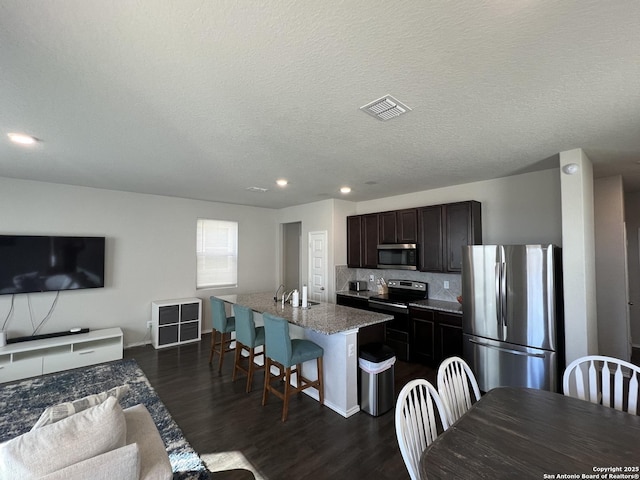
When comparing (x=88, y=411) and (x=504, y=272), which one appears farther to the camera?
(x=504, y=272)

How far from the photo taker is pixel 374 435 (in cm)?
253

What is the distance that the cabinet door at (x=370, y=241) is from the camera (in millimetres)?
5223

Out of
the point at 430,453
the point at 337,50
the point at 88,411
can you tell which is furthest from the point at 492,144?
the point at 88,411

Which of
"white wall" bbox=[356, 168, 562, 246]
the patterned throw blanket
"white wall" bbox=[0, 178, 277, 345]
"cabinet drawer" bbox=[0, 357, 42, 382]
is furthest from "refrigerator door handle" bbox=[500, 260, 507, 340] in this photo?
"cabinet drawer" bbox=[0, 357, 42, 382]

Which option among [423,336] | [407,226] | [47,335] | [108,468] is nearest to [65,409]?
[108,468]

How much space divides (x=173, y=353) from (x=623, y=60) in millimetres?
5760

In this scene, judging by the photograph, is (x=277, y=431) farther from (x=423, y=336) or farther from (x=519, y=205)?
(x=519, y=205)

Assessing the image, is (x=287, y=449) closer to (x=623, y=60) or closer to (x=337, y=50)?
(x=337, y=50)

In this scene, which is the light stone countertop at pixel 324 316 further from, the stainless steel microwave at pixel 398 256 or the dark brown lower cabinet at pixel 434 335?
the stainless steel microwave at pixel 398 256

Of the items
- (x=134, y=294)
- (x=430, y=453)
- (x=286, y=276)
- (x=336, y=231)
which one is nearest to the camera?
(x=430, y=453)

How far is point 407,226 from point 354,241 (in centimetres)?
118

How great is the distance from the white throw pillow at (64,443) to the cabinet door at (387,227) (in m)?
4.32

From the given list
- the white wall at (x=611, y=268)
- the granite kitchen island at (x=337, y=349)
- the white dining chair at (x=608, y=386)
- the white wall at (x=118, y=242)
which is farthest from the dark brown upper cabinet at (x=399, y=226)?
the white wall at (x=118, y=242)

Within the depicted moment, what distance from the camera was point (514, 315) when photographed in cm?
315
